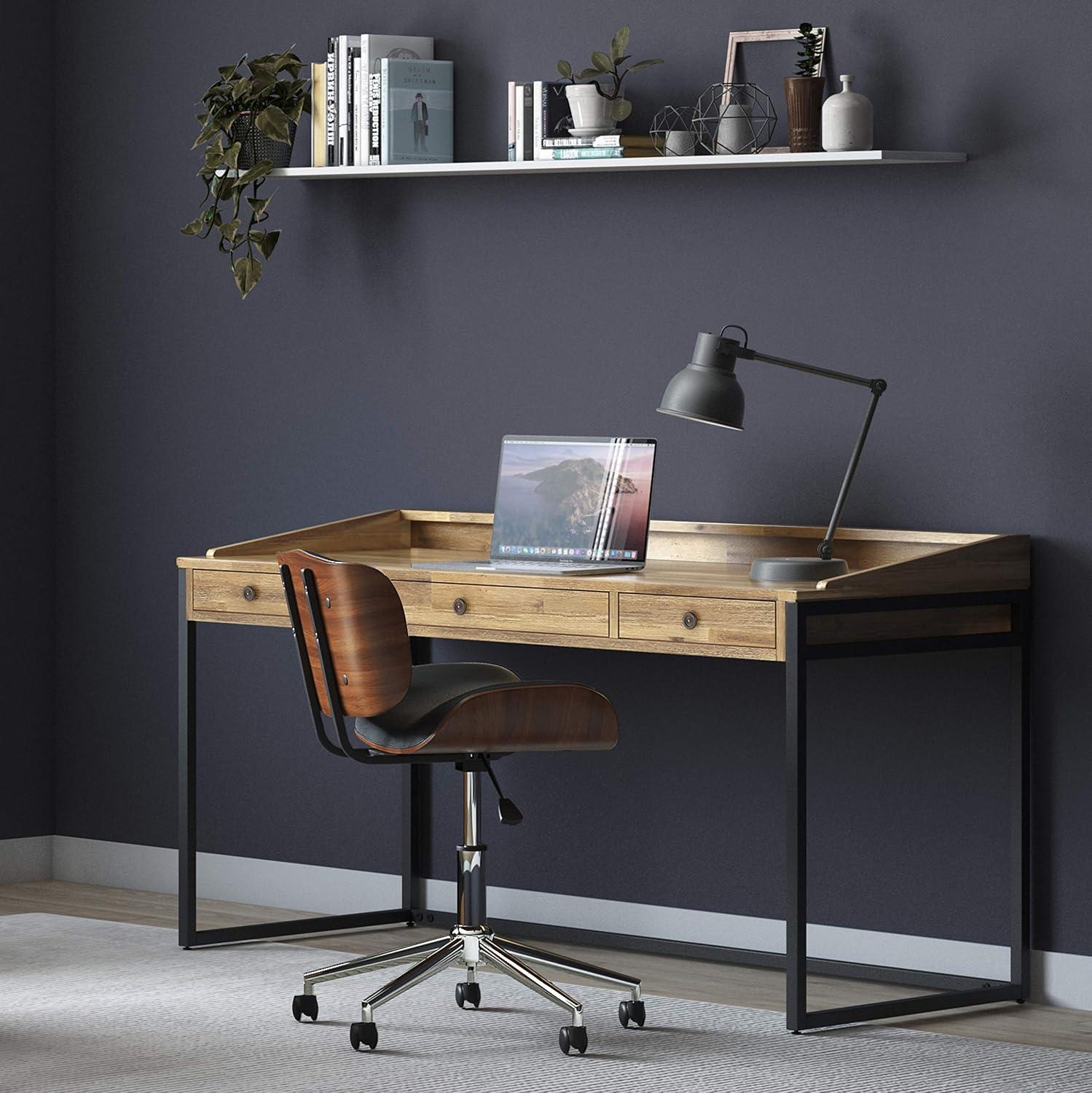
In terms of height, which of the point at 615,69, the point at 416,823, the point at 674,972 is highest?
the point at 615,69

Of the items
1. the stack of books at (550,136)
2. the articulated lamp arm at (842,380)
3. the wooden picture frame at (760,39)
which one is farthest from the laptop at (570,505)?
the wooden picture frame at (760,39)

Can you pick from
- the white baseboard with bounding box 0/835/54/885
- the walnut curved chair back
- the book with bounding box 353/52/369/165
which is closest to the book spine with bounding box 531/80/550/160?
the book with bounding box 353/52/369/165

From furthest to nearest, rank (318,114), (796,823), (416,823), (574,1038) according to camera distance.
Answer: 1. (416,823)
2. (318,114)
3. (796,823)
4. (574,1038)

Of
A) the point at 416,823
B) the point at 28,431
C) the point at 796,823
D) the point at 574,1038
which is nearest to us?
the point at 574,1038

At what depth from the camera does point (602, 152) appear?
4.54 m

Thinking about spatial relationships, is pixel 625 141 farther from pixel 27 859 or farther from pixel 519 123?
pixel 27 859

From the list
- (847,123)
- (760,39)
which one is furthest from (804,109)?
(760,39)

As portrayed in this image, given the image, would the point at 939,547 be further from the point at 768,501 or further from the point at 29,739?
the point at 29,739

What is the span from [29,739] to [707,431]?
2.06 meters

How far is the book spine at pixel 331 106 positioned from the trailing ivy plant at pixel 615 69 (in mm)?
533

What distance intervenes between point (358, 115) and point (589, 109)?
→ 1.95ft

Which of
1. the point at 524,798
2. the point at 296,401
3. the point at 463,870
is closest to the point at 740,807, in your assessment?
the point at 524,798

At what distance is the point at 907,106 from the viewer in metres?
4.36

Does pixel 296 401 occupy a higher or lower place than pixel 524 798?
higher
